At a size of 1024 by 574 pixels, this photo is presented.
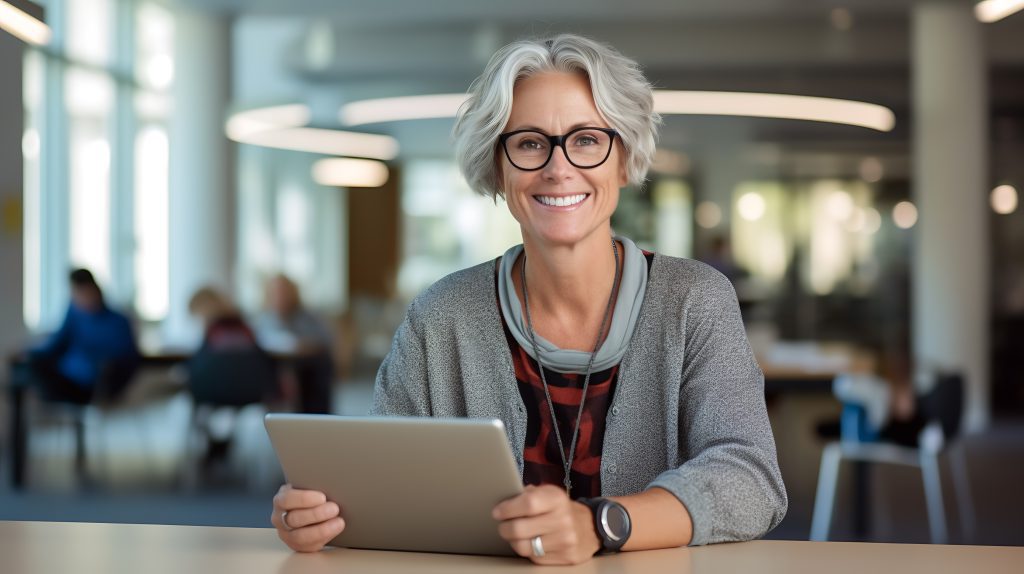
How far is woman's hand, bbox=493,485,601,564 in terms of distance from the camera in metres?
1.29

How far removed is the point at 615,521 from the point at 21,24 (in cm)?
269

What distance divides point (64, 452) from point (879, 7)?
7439 mm

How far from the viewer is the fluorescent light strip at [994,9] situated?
29.8 ft

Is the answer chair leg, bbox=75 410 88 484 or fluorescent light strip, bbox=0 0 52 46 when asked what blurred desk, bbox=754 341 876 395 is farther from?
chair leg, bbox=75 410 88 484

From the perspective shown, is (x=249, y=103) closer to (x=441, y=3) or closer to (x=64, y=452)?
(x=441, y=3)

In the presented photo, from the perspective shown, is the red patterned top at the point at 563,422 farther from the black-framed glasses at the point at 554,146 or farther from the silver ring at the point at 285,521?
the silver ring at the point at 285,521

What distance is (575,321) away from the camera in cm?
190

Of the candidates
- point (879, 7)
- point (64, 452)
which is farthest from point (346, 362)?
point (879, 7)

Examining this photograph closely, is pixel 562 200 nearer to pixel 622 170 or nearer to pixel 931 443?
pixel 622 170

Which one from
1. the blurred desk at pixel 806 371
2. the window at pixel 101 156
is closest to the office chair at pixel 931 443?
the blurred desk at pixel 806 371

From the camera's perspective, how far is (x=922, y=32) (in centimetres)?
957

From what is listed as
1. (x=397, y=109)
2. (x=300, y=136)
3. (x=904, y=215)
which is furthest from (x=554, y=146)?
(x=904, y=215)

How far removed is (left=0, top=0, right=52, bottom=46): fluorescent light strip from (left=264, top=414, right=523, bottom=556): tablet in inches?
84.2

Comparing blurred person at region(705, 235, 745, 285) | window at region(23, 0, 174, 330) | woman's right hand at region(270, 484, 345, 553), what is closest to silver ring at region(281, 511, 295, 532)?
woman's right hand at region(270, 484, 345, 553)
